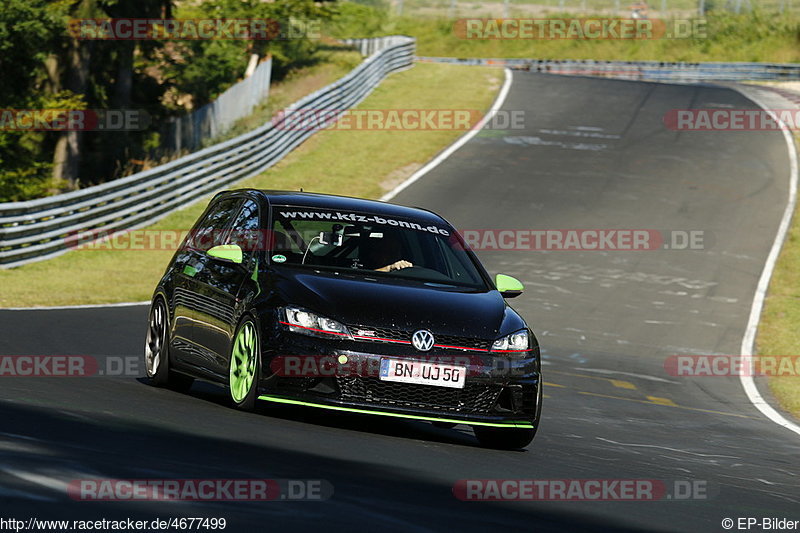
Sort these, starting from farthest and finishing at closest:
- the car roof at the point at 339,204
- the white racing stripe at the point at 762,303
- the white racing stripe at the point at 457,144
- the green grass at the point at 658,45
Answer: the green grass at the point at 658,45, the white racing stripe at the point at 457,144, the white racing stripe at the point at 762,303, the car roof at the point at 339,204

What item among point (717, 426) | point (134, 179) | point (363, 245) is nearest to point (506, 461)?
point (363, 245)

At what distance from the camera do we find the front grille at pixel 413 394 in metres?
8.41

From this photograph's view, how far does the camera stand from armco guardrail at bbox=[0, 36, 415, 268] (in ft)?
72.0

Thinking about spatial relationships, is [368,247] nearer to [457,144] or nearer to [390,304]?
[390,304]

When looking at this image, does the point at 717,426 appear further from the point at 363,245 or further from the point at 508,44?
the point at 508,44

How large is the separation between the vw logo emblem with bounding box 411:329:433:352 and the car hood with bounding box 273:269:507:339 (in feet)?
0.14

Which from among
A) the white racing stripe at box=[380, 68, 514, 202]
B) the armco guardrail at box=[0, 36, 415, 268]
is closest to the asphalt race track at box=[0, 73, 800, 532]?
the white racing stripe at box=[380, 68, 514, 202]

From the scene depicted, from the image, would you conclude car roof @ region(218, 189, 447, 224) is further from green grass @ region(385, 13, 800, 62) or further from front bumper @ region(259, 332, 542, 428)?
green grass @ region(385, 13, 800, 62)

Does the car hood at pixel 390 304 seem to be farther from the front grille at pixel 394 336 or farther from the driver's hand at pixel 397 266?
the driver's hand at pixel 397 266

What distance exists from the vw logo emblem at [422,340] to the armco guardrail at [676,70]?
159ft

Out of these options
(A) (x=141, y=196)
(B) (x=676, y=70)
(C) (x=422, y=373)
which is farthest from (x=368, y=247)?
(B) (x=676, y=70)

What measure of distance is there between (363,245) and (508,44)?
66418 mm

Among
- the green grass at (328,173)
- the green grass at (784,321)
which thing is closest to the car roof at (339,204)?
the green grass at (784,321)

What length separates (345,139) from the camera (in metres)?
34.8
